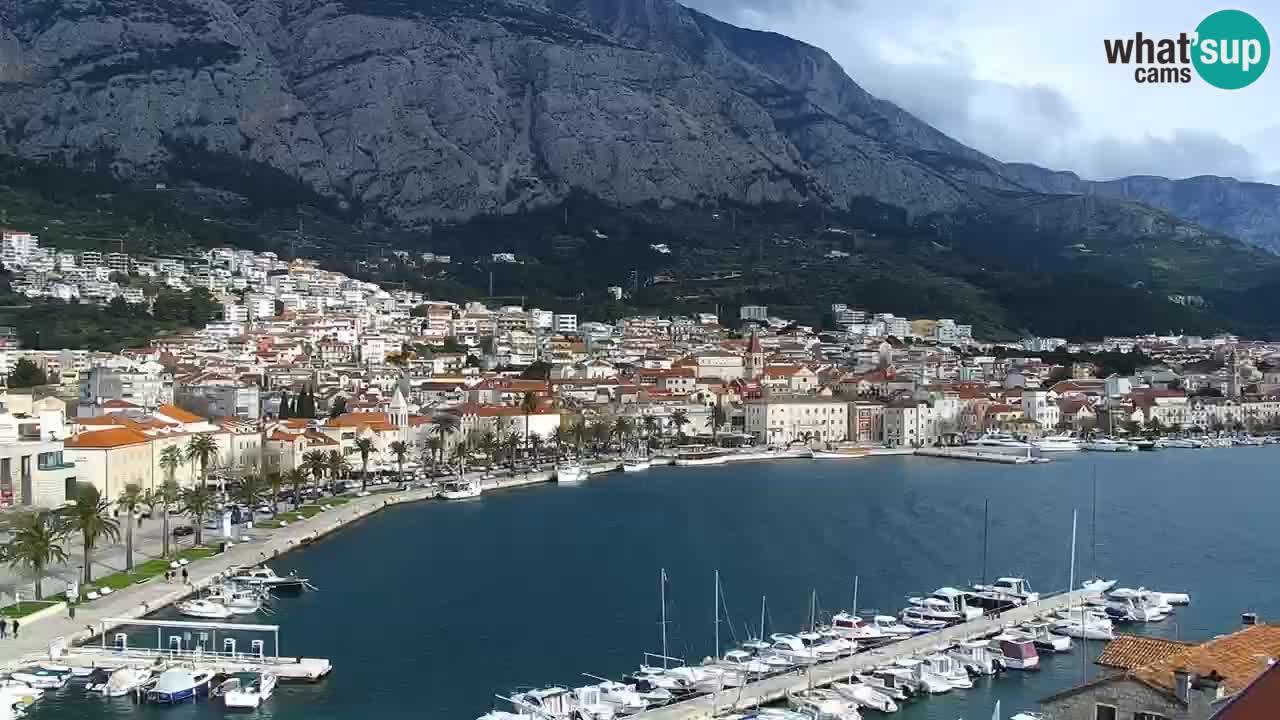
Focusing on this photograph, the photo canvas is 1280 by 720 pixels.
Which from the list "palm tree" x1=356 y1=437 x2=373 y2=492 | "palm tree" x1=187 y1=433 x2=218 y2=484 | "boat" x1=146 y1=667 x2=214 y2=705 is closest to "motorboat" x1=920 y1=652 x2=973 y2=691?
"boat" x1=146 y1=667 x2=214 y2=705

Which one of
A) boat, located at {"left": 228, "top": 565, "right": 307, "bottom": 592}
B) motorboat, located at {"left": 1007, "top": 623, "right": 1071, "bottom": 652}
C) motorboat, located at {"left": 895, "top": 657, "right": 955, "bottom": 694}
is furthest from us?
boat, located at {"left": 228, "top": 565, "right": 307, "bottom": 592}

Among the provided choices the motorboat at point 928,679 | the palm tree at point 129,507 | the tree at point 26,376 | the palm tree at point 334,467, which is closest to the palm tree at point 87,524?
the palm tree at point 129,507

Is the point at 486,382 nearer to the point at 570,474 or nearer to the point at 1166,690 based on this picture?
the point at 570,474

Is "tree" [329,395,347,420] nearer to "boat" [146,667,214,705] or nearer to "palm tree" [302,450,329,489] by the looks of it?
"palm tree" [302,450,329,489]

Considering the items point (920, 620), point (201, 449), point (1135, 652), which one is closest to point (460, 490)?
point (201, 449)

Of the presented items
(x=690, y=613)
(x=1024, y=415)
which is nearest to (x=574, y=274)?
(x=1024, y=415)

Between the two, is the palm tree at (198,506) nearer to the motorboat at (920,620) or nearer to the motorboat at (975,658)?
the motorboat at (920,620)

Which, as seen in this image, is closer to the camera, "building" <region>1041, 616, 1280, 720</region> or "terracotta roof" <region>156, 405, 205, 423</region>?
"building" <region>1041, 616, 1280, 720</region>
